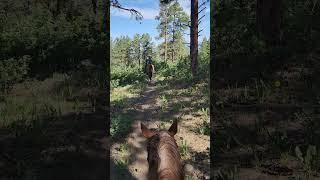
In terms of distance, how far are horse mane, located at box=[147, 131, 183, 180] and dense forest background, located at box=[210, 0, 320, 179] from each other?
462cm

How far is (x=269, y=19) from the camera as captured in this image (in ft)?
36.0

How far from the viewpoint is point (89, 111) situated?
1158 centimetres

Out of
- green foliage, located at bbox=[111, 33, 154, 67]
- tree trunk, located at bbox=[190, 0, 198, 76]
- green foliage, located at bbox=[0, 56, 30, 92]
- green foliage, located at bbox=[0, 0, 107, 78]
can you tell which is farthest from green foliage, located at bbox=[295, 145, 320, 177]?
green foliage, located at bbox=[111, 33, 154, 67]

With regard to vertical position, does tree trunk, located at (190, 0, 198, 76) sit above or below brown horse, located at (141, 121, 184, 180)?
above

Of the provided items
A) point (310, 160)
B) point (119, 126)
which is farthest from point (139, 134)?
point (310, 160)

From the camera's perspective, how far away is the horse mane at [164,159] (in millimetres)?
4191

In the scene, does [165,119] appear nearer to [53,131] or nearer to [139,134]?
[139,134]

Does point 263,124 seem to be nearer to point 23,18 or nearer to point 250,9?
point 250,9

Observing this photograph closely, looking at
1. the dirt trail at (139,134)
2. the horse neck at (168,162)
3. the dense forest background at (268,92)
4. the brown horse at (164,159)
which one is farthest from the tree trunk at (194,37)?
the horse neck at (168,162)

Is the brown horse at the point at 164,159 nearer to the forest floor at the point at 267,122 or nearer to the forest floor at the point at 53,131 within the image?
the forest floor at the point at 267,122

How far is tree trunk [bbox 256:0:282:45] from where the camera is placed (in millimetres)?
10805

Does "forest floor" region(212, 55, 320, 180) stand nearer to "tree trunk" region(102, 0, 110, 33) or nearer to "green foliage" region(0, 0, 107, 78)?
"tree trunk" region(102, 0, 110, 33)

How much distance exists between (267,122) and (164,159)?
19.8 ft

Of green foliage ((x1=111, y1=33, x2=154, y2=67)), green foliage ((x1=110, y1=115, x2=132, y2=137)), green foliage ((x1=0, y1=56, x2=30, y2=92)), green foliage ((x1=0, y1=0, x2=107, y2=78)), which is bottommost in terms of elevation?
green foliage ((x1=110, y1=115, x2=132, y2=137))
